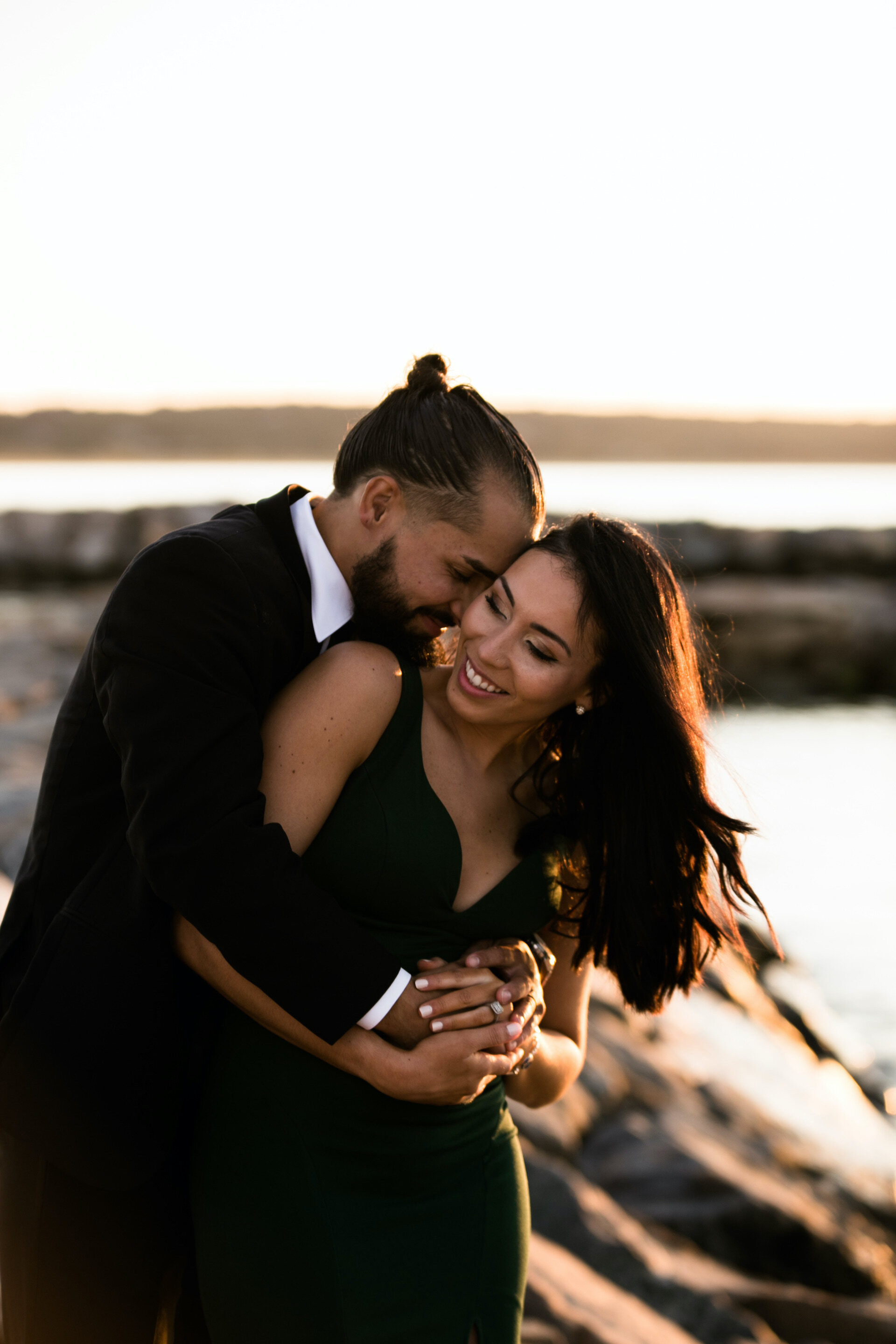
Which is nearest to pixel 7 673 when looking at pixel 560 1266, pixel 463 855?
pixel 560 1266

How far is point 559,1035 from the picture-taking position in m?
2.17

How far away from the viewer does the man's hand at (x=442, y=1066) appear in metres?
1.67

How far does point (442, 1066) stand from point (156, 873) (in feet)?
1.68

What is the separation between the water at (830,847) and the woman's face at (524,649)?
2382mm

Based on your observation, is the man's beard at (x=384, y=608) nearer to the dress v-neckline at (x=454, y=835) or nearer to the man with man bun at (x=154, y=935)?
the man with man bun at (x=154, y=935)

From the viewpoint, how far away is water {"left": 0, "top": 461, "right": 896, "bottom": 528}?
24.6 meters

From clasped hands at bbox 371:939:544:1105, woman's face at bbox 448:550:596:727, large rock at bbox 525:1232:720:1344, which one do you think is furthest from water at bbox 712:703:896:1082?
clasped hands at bbox 371:939:544:1105

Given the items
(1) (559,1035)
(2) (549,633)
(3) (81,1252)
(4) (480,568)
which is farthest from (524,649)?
(3) (81,1252)

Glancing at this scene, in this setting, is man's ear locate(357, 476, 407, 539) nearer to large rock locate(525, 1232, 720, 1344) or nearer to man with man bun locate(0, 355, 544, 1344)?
man with man bun locate(0, 355, 544, 1344)

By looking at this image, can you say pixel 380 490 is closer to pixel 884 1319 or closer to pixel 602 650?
pixel 602 650

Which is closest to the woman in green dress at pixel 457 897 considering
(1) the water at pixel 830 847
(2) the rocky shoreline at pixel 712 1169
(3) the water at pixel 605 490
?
(2) the rocky shoreline at pixel 712 1169

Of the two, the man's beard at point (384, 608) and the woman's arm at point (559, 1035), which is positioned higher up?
the man's beard at point (384, 608)

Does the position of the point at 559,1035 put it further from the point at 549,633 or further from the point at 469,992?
the point at 549,633

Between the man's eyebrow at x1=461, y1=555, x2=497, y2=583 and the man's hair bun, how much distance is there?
34 centimetres
